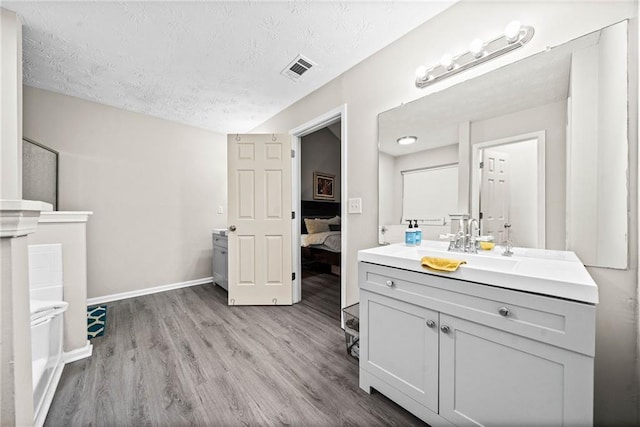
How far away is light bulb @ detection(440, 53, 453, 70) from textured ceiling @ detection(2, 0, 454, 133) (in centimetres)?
35

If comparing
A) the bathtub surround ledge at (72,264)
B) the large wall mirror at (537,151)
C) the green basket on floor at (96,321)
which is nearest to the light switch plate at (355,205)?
the large wall mirror at (537,151)

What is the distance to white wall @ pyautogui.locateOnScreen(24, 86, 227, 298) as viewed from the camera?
2.67 meters

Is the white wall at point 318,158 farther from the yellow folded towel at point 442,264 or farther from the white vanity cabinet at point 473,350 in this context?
the yellow folded towel at point 442,264

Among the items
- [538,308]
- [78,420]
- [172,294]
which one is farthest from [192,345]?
[538,308]

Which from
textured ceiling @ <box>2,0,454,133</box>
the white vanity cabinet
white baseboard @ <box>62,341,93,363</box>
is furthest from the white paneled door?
the white vanity cabinet

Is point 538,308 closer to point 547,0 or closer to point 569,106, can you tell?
point 569,106

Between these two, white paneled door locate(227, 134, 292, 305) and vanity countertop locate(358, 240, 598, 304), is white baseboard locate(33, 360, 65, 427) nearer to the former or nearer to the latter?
white paneled door locate(227, 134, 292, 305)

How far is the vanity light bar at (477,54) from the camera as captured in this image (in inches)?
49.1

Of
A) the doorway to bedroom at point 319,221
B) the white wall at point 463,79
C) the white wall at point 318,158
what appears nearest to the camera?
the white wall at point 463,79

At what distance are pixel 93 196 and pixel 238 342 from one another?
8.11ft

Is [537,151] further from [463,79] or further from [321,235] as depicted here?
[321,235]

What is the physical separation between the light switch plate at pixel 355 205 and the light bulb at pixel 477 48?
120cm

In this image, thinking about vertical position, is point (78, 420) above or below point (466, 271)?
below

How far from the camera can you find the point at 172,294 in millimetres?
3156
